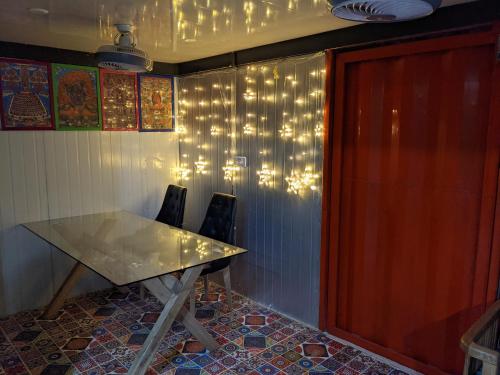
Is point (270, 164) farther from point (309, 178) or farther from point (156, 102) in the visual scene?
point (156, 102)

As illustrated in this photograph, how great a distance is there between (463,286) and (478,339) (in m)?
0.65

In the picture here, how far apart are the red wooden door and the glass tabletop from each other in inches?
34.9

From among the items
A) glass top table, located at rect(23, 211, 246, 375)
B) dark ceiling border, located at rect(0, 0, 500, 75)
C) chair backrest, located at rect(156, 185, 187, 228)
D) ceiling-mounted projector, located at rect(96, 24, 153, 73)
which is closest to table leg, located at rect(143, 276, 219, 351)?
glass top table, located at rect(23, 211, 246, 375)

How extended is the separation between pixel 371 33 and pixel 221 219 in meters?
1.84

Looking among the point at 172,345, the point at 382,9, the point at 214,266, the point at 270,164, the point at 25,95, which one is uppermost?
the point at 382,9

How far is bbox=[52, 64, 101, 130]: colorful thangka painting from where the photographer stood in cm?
351

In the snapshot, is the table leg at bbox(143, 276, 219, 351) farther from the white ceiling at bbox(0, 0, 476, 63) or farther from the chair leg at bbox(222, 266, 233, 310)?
the white ceiling at bbox(0, 0, 476, 63)

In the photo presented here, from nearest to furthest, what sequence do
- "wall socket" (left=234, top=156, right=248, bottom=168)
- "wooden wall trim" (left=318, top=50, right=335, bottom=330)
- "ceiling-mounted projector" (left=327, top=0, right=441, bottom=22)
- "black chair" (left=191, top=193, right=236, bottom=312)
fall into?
"ceiling-mounted projector" (left=327, top=0, right=441, bottom=22) → "wooden wall trim" (left=318, top=50, right=335, bottom=330) → "black chair" (left=191, top=193, right=236, bottom=312) → "wall socket" (left=234, top=156, right=248, bottom=168)

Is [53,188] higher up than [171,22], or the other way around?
[171,22]

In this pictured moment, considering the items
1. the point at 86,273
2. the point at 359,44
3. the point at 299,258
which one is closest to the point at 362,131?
the point at 359,44

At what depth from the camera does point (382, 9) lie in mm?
1422

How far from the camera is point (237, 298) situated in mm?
3748

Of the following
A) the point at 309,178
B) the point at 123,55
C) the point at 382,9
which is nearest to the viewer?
the point at 382,9

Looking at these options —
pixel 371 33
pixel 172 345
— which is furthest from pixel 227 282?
pixel 371 33
